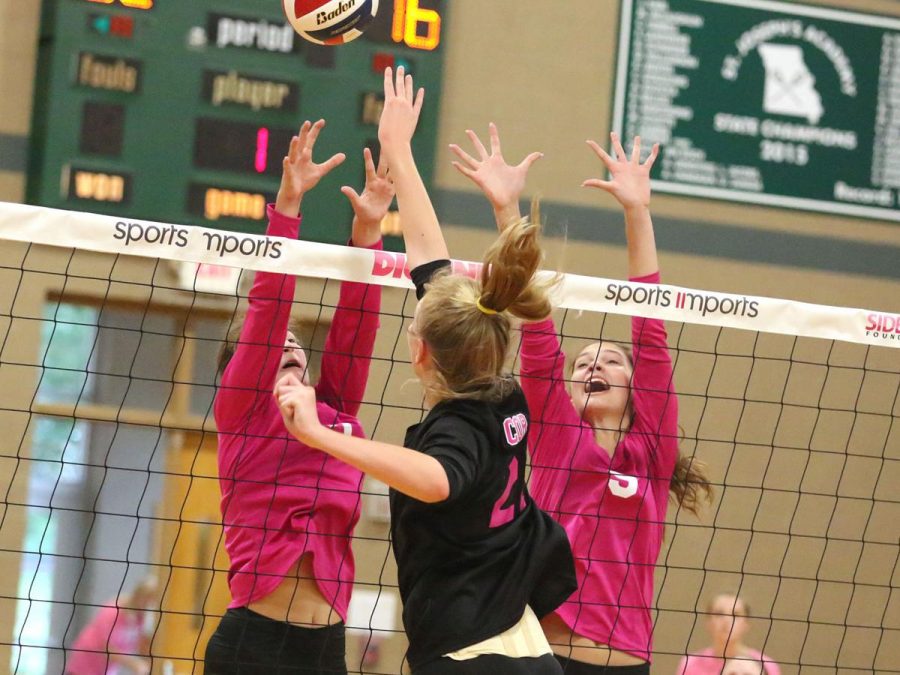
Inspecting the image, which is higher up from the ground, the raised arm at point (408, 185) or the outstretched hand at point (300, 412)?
the raised arm at point (408, 185)

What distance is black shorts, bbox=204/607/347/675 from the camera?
3.17m

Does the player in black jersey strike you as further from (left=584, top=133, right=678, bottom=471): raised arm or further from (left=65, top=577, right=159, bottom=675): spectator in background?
(left=65, top=577, right=159, bottom=675): spectator in background

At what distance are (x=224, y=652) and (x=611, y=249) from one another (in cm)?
518

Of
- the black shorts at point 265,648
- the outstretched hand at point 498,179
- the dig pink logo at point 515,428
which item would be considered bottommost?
the black shorts at point 265,648

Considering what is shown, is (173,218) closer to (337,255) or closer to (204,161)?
(204,161)

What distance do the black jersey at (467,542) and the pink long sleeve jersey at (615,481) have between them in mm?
923

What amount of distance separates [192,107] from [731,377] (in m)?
3.76

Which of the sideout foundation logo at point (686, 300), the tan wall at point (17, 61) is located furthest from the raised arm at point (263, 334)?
the tan wall at point (17, 61)

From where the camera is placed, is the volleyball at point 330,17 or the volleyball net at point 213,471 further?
the volleyball net at point 213,471

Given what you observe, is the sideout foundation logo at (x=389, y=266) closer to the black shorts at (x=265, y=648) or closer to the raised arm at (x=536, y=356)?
A: the raised arm at (x=536, y=356)

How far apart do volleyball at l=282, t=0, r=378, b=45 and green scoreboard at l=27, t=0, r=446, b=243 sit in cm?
261

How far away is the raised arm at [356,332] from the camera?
350 cm

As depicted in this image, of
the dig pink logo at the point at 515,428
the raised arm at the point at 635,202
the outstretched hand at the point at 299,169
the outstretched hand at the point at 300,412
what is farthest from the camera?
the raised arm at the point at 635,202

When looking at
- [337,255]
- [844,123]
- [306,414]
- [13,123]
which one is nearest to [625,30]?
[844,123]
